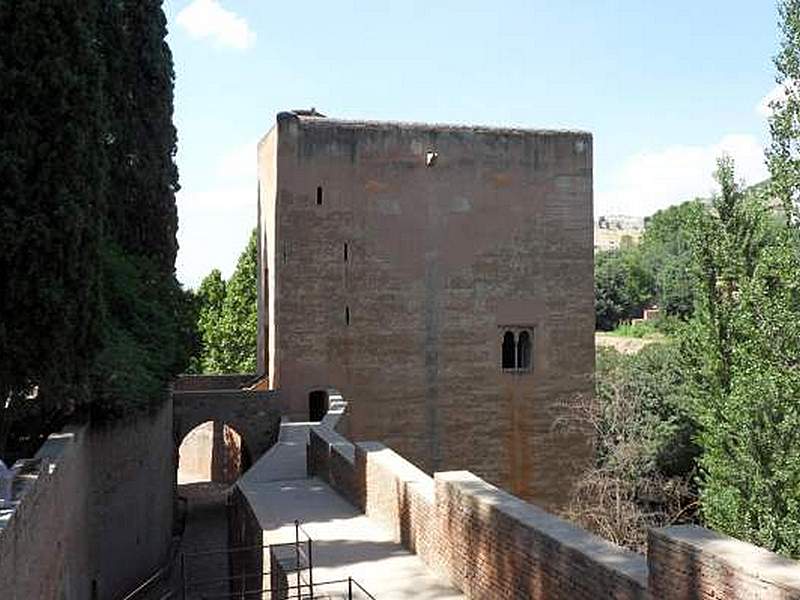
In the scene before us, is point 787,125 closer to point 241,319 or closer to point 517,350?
point 517,350

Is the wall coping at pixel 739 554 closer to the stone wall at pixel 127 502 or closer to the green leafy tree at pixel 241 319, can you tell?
the stone wall at pixel 127 502

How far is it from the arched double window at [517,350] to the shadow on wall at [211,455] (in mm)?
8684

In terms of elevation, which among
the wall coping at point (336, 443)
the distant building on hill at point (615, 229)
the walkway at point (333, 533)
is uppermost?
the distant building on hill at point (615, 229)

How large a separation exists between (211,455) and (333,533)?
20420 mm

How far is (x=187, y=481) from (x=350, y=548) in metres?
22.0

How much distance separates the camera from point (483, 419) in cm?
2242

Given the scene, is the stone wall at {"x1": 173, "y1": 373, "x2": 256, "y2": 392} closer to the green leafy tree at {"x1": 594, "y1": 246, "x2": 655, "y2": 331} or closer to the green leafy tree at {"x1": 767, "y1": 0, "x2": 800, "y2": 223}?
the green leafy tree at {"x1": 767, "y1": 0, "x2": 800, "y2": 223}

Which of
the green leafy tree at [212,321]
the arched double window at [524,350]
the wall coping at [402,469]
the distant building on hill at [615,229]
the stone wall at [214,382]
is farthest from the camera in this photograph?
the distant building on hill at [615,229]

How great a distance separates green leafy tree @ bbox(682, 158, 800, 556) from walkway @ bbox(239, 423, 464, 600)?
7302mm

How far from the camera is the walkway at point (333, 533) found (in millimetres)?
8383

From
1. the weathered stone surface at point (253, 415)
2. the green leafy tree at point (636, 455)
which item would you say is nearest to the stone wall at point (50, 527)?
the weathered stone surface at point (253, 415)

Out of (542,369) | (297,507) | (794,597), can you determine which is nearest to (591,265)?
(542,369)

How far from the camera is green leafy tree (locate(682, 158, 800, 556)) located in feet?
48.0

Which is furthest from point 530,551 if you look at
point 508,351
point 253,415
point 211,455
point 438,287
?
point 211,455
